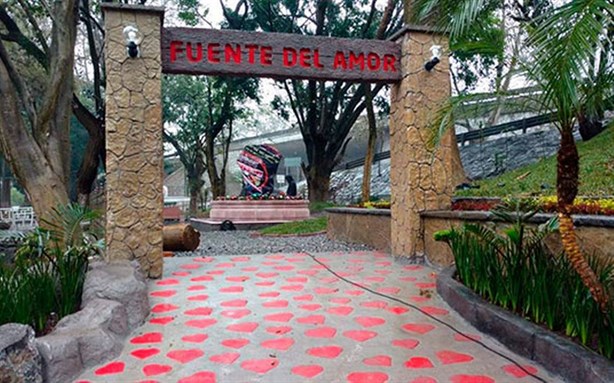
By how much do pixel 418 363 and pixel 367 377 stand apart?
0.37 metres

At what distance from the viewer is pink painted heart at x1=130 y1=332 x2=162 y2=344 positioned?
2.97 metres

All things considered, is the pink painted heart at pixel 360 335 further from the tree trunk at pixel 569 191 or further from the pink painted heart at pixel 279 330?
the tree trunk at pixel 569 191

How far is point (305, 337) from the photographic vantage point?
3014mm

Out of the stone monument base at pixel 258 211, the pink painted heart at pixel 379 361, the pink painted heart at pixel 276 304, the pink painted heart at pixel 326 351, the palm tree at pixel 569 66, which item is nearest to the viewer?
the palm tree at pixel 569 66

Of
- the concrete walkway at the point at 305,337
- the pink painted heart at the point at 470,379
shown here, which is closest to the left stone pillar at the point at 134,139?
the concrete walkway at the point at 305,337

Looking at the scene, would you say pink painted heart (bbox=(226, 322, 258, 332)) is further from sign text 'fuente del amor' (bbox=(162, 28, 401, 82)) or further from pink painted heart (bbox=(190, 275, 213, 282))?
sign text 'fuente del amor' (bbox=(162, 28, 401, 82))

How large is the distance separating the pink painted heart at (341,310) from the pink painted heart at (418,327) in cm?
50

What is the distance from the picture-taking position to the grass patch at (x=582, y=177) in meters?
7.09

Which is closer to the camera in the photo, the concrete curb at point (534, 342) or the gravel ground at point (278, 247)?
the concrete curb at point (534, 342)

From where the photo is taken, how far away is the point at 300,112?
1484cm

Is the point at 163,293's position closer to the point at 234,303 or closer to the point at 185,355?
the point at 234,303

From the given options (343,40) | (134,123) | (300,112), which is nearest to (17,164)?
(134,123)

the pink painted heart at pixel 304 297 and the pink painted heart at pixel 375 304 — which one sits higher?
the pink painted heart at pixel 304 297

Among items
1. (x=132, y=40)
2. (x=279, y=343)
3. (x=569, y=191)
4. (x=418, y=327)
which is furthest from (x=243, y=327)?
(x=132, y=40)
